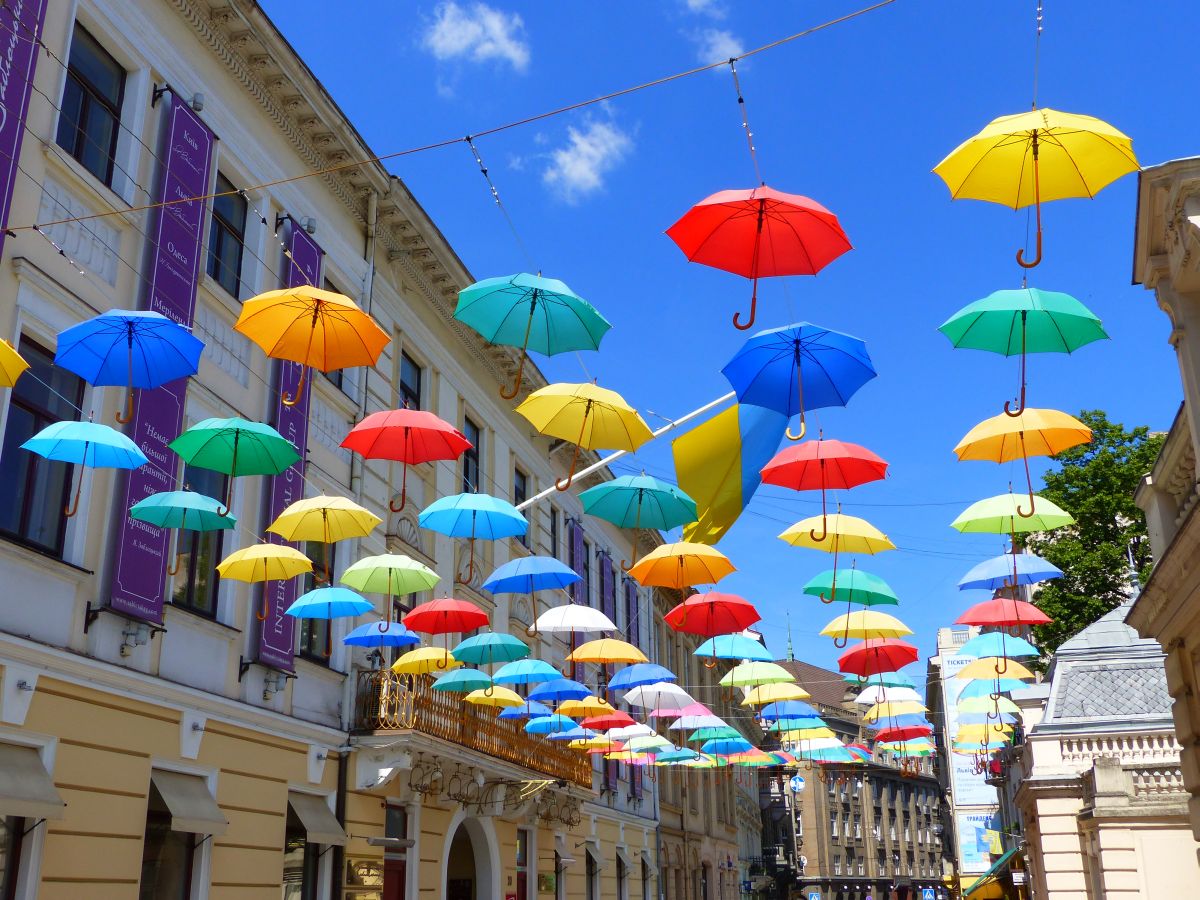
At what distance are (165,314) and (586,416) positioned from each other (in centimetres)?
548

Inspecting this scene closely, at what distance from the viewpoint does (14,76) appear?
11.4m

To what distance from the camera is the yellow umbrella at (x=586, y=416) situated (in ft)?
38.1

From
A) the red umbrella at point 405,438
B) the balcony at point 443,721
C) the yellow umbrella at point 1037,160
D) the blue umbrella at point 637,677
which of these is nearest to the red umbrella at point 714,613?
the blue umbrella at point 637,677

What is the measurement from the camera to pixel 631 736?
2397 centimetres

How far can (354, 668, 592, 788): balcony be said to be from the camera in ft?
58.9

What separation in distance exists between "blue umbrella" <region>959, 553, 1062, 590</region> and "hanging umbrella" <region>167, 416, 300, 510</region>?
10593 mm

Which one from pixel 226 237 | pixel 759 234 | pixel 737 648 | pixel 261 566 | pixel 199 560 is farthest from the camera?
pixel 737 648

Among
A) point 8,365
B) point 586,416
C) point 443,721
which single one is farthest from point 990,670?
point 8,365

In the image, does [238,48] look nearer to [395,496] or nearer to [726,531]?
[395,496]

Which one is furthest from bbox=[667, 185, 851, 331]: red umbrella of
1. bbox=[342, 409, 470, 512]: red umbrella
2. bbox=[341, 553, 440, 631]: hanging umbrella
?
bbox=[341, 553, 440, 631]: hanging umbrella

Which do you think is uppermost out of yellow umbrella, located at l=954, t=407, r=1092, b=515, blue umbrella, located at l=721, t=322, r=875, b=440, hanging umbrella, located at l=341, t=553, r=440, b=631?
blue umbrella, located at l=721, t=322, r=875, b=440

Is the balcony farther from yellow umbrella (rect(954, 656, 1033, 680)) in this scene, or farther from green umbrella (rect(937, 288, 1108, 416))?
green umbrella (rect(937, 288, 1108, 416))

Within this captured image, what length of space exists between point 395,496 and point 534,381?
8.70 m

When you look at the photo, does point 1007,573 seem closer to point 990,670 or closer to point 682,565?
point 990,670
